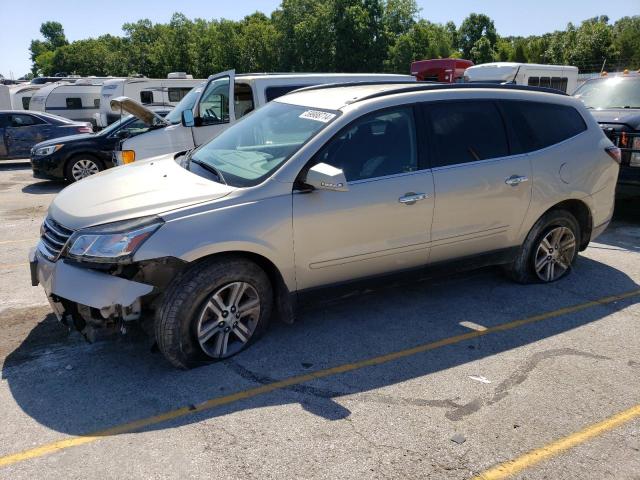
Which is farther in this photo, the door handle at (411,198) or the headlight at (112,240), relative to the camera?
the door handle at (411,198)

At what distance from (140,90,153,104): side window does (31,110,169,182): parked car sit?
29.9 feet

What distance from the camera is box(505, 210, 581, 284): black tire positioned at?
5047 millimetres

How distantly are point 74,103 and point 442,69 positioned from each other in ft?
50.0

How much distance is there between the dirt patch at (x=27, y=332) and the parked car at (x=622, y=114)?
23.1ft

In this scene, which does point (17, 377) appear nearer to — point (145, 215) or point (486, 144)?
point (145, 215)

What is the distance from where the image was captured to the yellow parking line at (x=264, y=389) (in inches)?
113

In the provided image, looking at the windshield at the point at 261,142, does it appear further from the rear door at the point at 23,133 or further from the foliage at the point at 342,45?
the foliage at the point at 342,45

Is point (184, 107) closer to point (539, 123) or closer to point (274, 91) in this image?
point (274, 91)

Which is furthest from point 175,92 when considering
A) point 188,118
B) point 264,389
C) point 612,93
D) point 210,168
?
point 264,389

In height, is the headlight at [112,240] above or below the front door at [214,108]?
below

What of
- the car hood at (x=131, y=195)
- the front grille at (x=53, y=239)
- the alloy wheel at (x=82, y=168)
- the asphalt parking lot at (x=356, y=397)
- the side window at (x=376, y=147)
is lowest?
the asphalt parking lot at (x=356, y=397)

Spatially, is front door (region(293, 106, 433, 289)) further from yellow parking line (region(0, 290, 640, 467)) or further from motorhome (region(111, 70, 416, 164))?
motorhome (region(111, 70, 416, 164))

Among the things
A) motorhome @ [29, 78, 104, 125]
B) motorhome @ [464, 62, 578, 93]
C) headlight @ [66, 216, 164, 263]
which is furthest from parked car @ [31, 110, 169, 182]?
motorhome @ [29, 78, 104, 125]

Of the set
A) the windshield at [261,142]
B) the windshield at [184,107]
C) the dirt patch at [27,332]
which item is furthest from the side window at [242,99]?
the dirt patch at [27,332]
